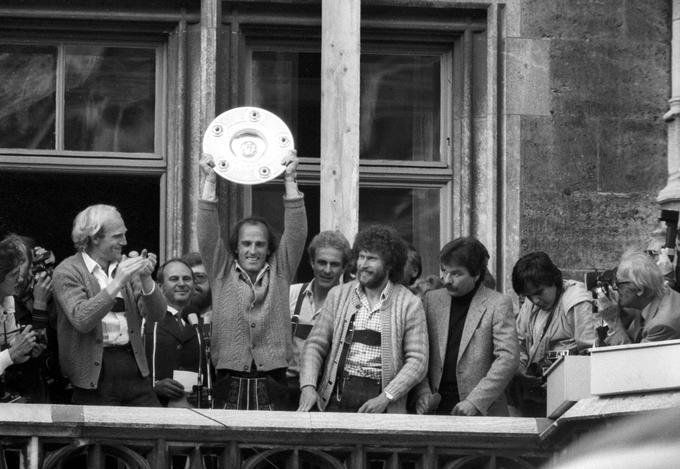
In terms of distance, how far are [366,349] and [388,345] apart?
4.7 inches

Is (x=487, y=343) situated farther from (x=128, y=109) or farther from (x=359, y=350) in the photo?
(x=128, y=109)

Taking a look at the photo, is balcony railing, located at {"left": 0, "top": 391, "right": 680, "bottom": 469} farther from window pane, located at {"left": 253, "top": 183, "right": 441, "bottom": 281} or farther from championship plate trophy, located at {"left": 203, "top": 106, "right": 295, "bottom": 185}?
window pane, located at {"left": 253, "top": 183, "right": 441, "bottom": 281}

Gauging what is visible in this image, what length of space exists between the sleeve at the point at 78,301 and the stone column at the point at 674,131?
5335 mm

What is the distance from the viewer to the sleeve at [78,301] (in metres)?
7.73

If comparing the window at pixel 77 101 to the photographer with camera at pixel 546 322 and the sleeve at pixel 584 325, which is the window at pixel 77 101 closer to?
the photographer with camera at pixel 546 322

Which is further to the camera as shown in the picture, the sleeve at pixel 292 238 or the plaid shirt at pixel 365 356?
the sleeve at pixel 292 238

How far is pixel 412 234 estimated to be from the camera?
12.3 metres

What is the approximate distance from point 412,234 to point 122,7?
2.85 metres

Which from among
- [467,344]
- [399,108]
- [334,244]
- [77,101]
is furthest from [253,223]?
[399,108]

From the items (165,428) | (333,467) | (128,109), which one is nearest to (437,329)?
(333,467)

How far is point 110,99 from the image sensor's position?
1211 cm

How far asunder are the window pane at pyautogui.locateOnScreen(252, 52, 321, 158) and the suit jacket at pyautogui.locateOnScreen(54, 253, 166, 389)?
13.7 feet

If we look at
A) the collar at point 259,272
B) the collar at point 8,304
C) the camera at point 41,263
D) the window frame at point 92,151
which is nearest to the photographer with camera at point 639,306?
the collar at point 259,272

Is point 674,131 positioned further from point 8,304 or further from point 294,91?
point 8,304
